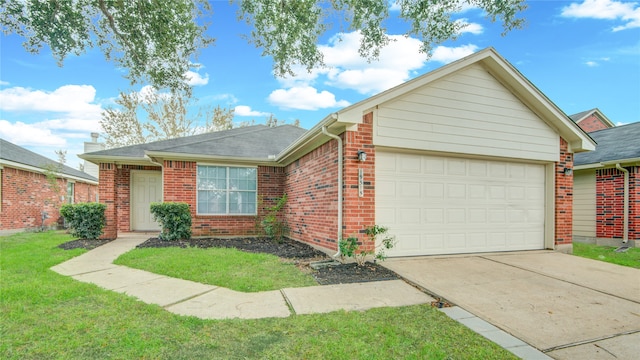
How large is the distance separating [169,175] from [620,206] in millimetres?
13369

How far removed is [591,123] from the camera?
18.2m

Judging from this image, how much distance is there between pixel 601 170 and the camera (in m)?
9.59

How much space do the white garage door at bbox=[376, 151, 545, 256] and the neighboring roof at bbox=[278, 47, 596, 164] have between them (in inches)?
39.6

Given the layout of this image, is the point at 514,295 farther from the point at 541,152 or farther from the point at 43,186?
the point at 43,186

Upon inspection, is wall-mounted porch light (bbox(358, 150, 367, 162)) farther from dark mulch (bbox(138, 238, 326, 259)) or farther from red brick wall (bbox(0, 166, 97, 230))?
red brick wall (bbox(0, 166, 97, 230))

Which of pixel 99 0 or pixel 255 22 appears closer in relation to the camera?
pixel 99 0

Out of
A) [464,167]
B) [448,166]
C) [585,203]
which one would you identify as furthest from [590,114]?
[448,166]

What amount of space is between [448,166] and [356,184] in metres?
2.41

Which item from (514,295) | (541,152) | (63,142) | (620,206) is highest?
(63,142)

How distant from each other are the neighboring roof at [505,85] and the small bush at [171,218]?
12.6 ft

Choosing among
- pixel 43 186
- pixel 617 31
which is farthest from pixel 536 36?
pixel 43 186

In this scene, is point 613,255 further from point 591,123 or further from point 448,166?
point 591,123

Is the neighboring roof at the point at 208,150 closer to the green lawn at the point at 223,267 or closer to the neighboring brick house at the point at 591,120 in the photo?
the green lawn at the point at 223,267

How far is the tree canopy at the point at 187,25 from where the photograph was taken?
559cm
